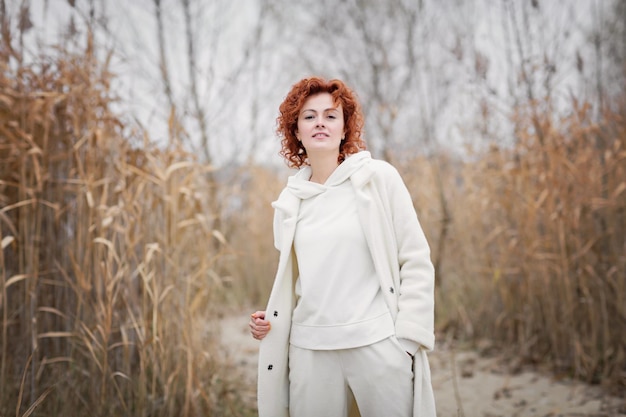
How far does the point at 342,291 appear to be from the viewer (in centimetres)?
145

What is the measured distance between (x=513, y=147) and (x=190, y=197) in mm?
2584

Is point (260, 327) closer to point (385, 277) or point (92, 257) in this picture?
point (385, 277)

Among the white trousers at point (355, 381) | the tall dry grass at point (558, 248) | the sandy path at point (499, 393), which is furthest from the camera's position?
the tall dry grass at point (558, 248)

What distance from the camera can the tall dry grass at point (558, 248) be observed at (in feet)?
9.94

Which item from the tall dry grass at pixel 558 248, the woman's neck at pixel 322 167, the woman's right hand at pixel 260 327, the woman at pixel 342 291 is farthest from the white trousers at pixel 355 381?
the tall dry grass at pixel 558 248

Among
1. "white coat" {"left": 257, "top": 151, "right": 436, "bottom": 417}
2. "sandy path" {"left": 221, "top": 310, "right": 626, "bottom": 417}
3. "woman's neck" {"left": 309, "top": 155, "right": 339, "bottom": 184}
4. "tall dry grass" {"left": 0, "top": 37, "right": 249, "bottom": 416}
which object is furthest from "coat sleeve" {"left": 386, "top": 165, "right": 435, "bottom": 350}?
"tall dry grass" {"left": 0, "top": 37, "right": 249, "bottom": 416}

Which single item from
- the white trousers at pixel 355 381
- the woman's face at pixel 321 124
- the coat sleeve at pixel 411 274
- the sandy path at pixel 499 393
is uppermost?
the woman's face at pixel 321 124

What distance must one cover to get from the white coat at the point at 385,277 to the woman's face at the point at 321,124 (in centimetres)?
10

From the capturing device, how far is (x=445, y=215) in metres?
4.87

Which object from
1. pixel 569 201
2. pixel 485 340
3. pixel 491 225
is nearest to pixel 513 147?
pixel 491 225

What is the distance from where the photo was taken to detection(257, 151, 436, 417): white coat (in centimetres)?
143

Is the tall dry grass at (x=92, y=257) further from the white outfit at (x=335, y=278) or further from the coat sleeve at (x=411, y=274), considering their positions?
the coat sleeve at (x=411, y=274)

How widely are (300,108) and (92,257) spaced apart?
1365 millimetres

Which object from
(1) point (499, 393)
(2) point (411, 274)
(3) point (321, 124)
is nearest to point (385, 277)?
(2) point (411, 274)
